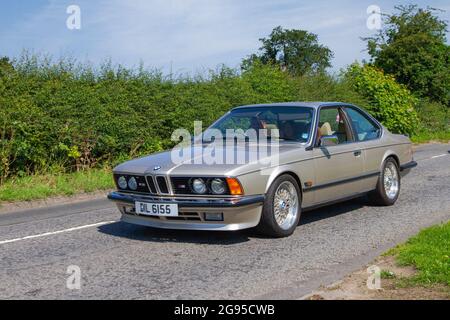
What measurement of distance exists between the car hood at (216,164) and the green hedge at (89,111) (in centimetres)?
565

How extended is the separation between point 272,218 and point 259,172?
550 mm

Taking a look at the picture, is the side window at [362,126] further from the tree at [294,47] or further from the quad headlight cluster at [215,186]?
the tree at [294,47]

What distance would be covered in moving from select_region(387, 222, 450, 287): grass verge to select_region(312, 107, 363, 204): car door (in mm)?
1347

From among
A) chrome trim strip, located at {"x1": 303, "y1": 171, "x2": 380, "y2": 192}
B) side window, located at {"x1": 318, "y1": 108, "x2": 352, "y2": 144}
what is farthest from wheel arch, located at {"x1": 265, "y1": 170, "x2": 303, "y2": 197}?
side window, located at {"x1": 318, "y1": 108, "x2": 352, "y2": 144}

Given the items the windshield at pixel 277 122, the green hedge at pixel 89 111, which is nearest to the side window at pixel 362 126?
the windshield at pixel 277 122

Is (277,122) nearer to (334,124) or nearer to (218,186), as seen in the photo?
(334,124)

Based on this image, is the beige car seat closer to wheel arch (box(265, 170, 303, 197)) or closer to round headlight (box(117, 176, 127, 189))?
wheel arch (box(265, 170, 303, 197))

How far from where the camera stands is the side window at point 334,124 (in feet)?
25.5

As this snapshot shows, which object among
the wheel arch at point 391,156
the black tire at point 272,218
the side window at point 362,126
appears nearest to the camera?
the black tire at point 272,218

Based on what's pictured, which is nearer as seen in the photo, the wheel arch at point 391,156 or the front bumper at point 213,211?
the front bumper at point 213,211

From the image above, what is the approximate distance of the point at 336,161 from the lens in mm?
7656

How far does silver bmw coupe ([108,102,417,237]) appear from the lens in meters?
6.32

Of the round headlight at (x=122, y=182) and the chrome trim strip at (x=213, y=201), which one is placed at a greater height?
the round headlight at (x=122, y=182)

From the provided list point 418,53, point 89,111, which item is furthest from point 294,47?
point 89,111
